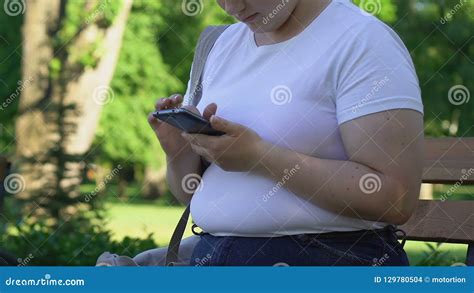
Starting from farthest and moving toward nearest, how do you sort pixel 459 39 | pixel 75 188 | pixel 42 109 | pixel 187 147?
1. pixel 459 39
2. pixel 42 109
3. pixel 75 188
4. pixel 187 147

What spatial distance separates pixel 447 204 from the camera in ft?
11.0

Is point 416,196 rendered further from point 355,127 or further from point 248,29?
point 248,29

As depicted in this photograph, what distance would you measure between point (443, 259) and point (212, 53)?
2543 millimetres

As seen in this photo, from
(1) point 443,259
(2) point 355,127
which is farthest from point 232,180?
(1) point 443,259

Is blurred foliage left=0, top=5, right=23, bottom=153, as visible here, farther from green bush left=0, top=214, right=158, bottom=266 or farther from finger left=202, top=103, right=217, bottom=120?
finger left=202, top=103, right=217, bottom=120

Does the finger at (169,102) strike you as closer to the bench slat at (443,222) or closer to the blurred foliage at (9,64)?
the bench slat at (443,222)

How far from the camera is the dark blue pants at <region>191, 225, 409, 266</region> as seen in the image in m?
2.49

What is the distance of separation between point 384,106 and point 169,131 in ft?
2.07

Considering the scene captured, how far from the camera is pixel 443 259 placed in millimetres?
5066

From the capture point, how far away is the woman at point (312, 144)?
2441 millimetres
